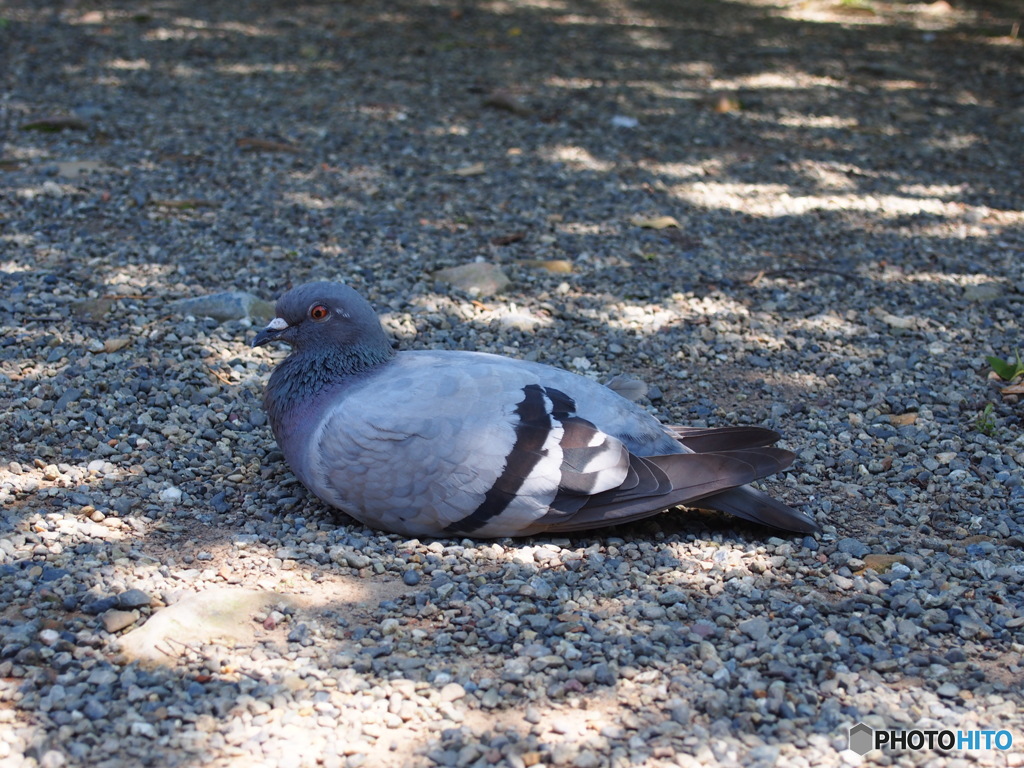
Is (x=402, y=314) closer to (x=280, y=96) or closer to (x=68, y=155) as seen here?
(x=68, y=155)

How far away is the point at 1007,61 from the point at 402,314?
26.6 ft

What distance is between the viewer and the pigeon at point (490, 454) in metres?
3.42

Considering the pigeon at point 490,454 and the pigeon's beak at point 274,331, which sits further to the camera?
the pigeon's beak at point 274,331

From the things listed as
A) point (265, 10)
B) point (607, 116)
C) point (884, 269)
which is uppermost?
point (265, 10)

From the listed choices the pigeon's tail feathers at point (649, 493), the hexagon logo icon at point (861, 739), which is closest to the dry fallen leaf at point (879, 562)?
the pigeon's tail feathers at point (649, 493)

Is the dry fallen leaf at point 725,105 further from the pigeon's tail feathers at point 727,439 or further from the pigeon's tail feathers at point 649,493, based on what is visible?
the pigeon's tail feathers at point 649,493

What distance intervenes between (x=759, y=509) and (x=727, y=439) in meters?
0.29

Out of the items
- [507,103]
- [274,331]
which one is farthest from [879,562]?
[507,103]

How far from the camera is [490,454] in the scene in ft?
11.2

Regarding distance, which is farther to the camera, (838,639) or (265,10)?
(265,10)

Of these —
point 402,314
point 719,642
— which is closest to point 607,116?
point 402,314

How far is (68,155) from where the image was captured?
684cm

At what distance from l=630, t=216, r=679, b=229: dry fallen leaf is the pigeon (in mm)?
2881

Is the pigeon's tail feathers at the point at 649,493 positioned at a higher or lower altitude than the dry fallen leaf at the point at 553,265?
lower
